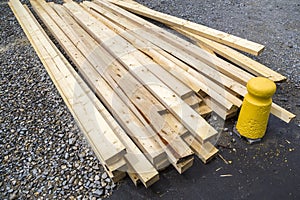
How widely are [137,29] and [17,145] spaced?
101 inches

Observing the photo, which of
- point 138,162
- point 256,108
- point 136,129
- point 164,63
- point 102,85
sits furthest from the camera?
Answer: point 164,63

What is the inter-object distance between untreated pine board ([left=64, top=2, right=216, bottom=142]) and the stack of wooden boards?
0.04ft

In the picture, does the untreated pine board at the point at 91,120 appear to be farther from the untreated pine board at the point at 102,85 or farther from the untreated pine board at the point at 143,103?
the untreated pine board at the point at 143,103

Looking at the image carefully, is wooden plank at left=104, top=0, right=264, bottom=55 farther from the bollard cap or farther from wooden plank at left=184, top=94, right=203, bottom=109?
wooden plank at left=184, top=94, right=203, bottom=109

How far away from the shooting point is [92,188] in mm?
2521

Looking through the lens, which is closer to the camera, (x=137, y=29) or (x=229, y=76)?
(x=229, y=76)

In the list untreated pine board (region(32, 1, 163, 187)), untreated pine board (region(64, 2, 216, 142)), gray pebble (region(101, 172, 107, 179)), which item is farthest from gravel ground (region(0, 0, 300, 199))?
untreated pine board (region(64, 2, 216, 142))

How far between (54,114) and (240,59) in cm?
270

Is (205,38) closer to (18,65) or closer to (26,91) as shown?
(26,91)

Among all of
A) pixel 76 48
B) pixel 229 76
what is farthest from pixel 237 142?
pixel 76 48

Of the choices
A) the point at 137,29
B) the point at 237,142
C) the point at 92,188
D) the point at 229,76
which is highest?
the point at 137,29

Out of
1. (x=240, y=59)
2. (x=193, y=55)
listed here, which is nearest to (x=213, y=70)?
(x=193, y=55)

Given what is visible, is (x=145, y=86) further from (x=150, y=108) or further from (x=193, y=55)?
(x=193, y=55)

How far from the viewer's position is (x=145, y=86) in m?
3.07
